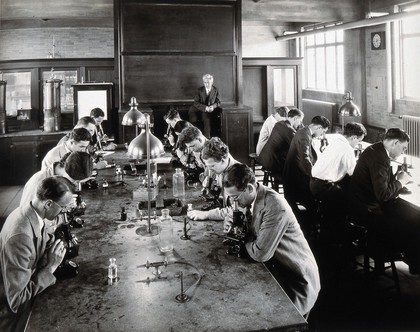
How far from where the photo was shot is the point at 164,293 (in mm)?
2162

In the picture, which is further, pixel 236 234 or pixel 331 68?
pixel 331 68

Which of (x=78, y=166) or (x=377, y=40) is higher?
(x=377, y=40)

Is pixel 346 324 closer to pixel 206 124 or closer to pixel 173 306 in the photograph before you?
pixel 173 306

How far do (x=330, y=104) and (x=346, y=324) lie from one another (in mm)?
9877

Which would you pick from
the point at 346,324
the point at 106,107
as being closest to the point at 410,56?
the point at 106,107

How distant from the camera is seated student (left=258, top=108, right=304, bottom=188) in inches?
243

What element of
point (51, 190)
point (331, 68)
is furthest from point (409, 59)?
point (51, 190)

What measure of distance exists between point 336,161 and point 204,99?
159 inches

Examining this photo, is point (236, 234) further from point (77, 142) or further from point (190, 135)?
point (77, 142)

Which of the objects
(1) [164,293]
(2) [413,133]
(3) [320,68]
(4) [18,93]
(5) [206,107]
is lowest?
(1) [164,293]

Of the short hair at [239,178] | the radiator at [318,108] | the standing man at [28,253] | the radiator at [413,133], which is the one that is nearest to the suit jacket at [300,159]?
the short hair at [239,178]

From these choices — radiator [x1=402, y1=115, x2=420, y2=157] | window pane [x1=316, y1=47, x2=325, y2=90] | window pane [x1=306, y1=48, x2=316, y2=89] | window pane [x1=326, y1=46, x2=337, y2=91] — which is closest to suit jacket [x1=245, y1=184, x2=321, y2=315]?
radiator [x1=402, y1=115, x2=420, y2=157]

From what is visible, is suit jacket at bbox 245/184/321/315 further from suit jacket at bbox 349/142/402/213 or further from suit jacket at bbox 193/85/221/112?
suit jacket at bbox 193/85/221/112

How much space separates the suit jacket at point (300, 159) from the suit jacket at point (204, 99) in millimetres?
3122
